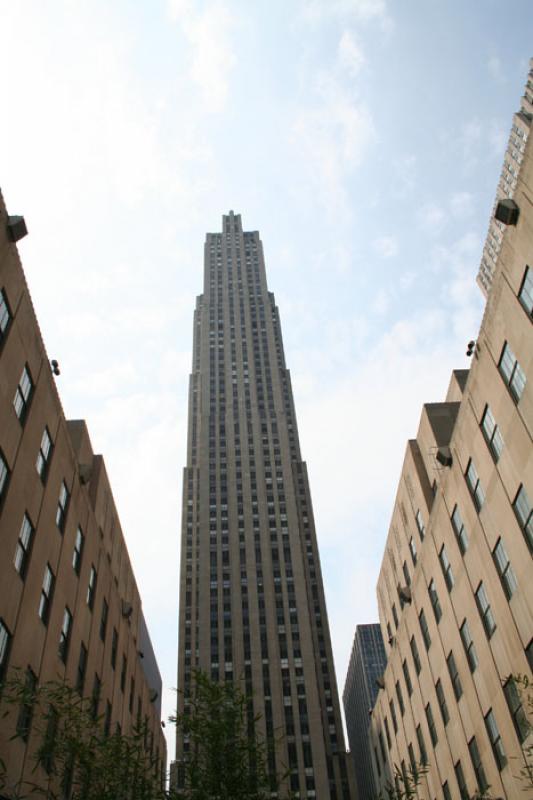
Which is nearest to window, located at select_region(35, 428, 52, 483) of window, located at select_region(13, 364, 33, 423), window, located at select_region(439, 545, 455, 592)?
window, located at select_region(13, 364, 33, 423)

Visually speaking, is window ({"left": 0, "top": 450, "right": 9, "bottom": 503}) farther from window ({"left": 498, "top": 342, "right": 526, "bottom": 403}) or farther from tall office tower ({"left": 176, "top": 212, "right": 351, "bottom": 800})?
A: tall office tower ({"left": 176, "top": 212, "right": 351, "bottom": 800})

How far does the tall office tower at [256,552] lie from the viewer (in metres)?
94.1

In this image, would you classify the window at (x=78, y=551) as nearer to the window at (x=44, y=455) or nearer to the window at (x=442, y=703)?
the window at (x=44, y=455)

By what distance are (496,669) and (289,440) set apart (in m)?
99.7

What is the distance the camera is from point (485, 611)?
3147 centimetres

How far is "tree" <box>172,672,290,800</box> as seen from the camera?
59.6ft

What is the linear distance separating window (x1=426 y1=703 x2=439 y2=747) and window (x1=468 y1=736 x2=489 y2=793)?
6200mm

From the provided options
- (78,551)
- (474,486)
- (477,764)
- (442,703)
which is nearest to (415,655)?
(442,703)

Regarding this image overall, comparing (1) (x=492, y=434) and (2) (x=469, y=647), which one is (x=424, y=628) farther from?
(1) (x=492, y=434)

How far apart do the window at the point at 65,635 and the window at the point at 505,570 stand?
19.4 metres

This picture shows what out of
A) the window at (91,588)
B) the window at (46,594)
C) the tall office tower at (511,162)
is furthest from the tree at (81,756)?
the tall office tower at (511,162)

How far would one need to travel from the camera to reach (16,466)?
977 inches

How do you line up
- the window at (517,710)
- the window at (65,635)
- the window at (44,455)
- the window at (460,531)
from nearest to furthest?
the window at (517,710) → the window at (44,455) → the window at (65,635) → the window at (460,531)

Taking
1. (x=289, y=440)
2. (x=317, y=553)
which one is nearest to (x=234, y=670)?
(x=317, y=553)
